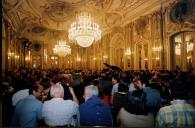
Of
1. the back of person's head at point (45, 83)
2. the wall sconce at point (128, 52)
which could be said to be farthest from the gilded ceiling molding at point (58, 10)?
the back of person's head at point (45, 83)

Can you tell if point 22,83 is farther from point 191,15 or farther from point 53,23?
point 53,23

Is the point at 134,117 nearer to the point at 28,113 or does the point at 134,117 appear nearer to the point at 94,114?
the point at 94,114

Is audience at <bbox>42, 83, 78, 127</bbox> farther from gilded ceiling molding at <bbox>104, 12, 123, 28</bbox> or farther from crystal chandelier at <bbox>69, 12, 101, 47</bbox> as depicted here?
gilded ceiling molding at <bbox>104, 12, 123, 28</bbox>

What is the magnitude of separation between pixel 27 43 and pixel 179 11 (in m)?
18.0

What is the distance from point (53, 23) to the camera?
93.5ft

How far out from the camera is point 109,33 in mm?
25516

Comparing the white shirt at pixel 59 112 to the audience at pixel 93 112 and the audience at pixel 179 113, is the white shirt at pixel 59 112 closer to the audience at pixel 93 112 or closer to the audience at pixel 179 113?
the audience at pixel 93 112

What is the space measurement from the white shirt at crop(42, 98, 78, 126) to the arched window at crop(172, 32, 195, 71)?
36.1ft

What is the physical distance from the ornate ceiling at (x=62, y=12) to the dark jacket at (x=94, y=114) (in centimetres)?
1265

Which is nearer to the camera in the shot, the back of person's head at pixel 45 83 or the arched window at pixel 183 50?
the back of person's head at pixel 45 83

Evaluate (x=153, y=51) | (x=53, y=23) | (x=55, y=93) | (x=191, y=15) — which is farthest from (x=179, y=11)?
(x=53, y=23)

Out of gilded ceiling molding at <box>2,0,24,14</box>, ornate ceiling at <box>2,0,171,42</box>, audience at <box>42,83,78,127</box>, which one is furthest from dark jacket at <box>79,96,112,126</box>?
gilded ceiling molding at <box>2,0,24,14</box>

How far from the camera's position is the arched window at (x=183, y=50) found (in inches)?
555

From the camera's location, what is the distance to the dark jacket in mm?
4551
